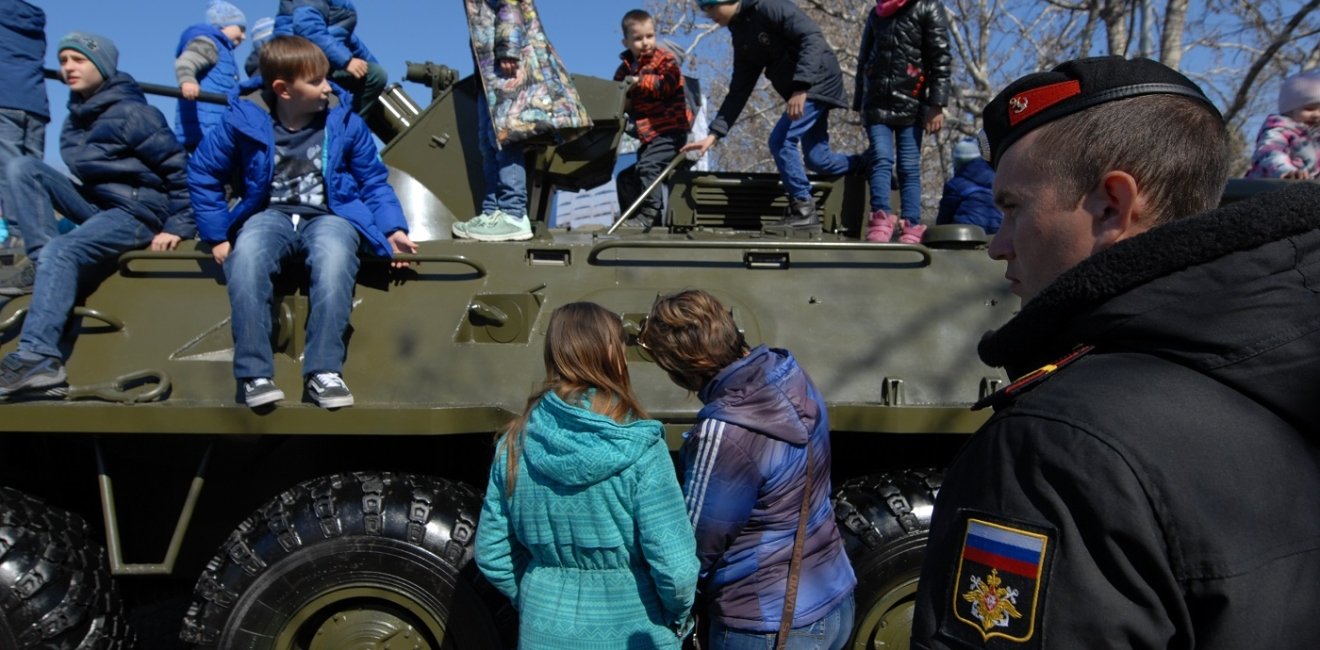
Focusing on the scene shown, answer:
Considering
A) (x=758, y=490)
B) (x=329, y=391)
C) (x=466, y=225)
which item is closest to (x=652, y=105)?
(x=466, y=225)

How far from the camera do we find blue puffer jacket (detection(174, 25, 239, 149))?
6.08 metres

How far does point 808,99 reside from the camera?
549 cm

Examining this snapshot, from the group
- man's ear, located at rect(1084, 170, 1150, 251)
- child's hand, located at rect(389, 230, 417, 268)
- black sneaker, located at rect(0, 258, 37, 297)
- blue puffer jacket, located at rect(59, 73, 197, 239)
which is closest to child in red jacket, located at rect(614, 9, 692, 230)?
child's hand, located at rect(389, 230, 417, 268)

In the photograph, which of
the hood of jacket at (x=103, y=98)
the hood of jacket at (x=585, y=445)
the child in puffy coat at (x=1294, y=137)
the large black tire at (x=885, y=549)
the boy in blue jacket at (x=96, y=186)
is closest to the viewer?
the hood of jacket at (x=585, y=445)

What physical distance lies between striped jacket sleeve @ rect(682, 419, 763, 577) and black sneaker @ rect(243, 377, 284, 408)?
1662mm

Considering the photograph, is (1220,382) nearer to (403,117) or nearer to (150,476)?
(150,476)

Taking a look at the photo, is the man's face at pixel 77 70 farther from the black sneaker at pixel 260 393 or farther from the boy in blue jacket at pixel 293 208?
the black sneaker at pixel 260 393

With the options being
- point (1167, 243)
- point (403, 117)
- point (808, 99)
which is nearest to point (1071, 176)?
point (1167, 243)

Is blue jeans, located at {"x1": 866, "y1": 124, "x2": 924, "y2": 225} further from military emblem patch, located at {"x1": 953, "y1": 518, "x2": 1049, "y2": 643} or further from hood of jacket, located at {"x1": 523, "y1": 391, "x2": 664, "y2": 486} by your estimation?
military emblem patch, located at {"x1": 953, "y1": 518, "x2": 1049, "y2": 643}

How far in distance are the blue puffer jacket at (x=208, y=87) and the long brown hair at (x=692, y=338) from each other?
433 cm

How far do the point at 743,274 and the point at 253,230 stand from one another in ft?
6.14

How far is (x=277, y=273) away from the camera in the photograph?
3.71 meters

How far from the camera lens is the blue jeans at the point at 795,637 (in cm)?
261

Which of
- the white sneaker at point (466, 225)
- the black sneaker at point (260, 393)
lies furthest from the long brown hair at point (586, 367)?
the white sneaker at point (466, 225)
